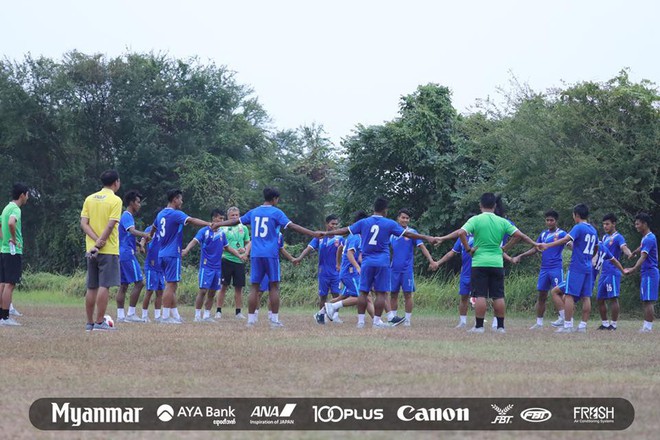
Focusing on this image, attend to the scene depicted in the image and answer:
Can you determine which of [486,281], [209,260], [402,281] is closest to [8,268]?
[209,260]

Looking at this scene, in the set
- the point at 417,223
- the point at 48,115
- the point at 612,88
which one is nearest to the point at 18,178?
the point at 48,115

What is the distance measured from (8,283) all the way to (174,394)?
28.8 ft

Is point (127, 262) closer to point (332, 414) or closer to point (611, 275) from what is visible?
point (611, 275)

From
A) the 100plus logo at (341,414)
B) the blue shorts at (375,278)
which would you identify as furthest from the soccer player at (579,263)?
the 100plus logo at (341,414)

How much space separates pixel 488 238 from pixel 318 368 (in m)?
6.24

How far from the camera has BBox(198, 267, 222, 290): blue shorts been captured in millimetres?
19438

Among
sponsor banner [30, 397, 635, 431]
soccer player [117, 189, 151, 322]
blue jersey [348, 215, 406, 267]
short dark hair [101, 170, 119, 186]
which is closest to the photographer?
sponsor banner [30, 397, 635, 431]

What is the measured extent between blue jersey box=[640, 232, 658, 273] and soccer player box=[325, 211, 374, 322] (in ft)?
17.6

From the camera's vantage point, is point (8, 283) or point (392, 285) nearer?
Answer: point (8, 283)

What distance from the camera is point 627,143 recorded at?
25.1 meters

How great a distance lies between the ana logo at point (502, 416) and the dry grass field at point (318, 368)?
1.14 feet

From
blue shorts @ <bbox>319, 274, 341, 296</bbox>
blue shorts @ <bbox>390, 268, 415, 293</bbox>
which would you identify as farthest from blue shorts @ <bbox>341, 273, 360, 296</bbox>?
blue shorts @ <bbox>319, 274, 341, 296</bbox>

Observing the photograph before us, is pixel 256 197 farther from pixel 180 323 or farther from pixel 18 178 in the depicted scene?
pixel 180 323

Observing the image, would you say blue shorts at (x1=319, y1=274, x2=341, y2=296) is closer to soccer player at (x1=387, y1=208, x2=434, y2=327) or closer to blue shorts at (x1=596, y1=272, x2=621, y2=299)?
soccer player at (x1=387, y1=208, x2=434, y2=327)
